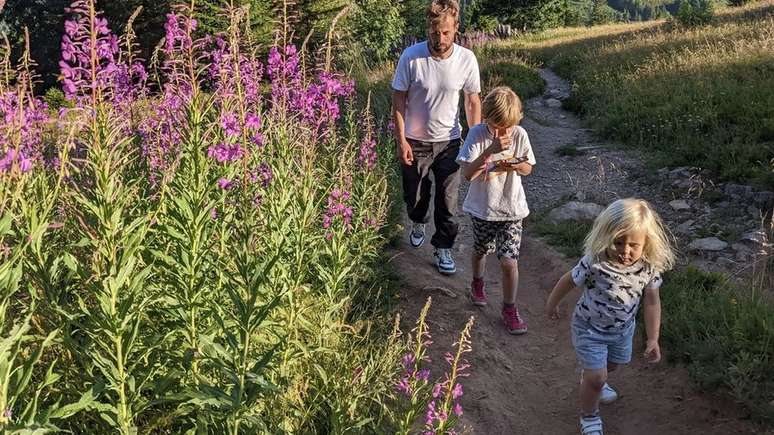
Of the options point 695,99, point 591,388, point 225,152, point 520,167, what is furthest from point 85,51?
point 695,99

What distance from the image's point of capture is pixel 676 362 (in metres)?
A: 4.27

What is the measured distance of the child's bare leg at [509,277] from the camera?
184 inches

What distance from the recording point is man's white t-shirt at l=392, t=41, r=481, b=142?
17.0ft

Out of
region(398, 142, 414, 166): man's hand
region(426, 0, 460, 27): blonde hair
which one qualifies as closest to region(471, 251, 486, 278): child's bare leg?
region(398, 142, 414, 166): man's hand

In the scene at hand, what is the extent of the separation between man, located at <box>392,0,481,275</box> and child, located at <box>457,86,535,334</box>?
2.18 feet

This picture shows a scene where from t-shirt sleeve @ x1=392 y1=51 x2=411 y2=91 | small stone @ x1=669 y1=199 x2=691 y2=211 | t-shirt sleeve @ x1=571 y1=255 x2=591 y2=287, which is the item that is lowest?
small stone @ x1=669 y1=199 x2=691 y2=211

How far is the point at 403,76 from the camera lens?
5234 mm

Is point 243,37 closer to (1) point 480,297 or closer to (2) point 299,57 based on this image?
(2) point 299,57

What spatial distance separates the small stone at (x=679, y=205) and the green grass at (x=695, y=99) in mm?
736

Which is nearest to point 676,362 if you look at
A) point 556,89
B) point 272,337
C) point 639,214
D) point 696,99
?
point 639,214

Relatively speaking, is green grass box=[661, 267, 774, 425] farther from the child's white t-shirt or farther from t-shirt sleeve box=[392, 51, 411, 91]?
t-shirt sleeve box=[392, 51, 411, 91]

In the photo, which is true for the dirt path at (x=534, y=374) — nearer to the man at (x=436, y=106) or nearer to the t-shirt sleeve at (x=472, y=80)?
the man at (x=436, y=106)

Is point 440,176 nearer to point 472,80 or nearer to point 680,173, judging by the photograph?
point 472,80

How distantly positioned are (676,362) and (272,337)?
113 inches
